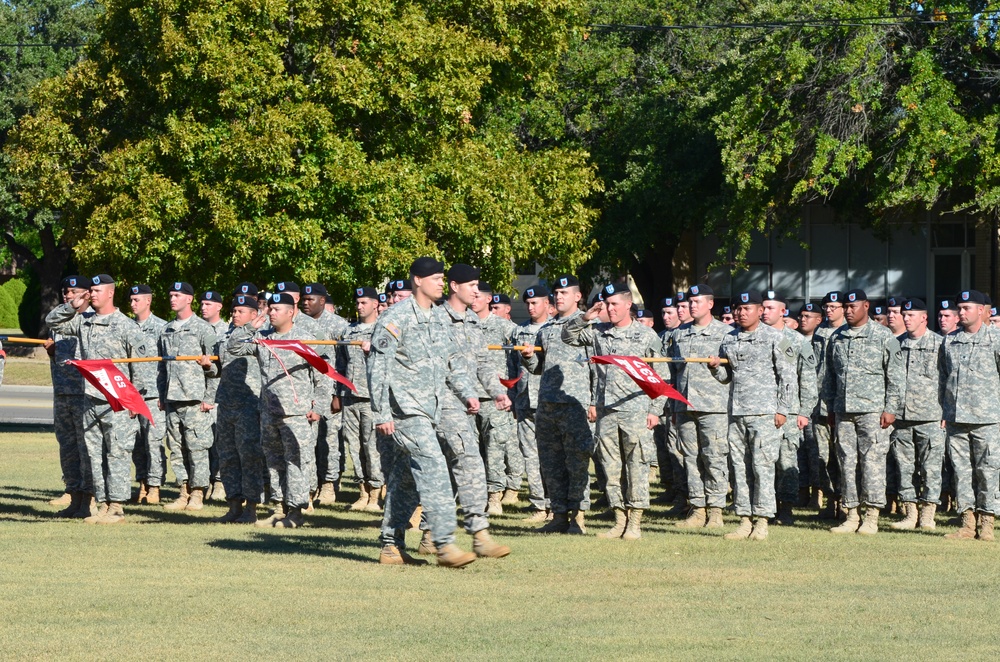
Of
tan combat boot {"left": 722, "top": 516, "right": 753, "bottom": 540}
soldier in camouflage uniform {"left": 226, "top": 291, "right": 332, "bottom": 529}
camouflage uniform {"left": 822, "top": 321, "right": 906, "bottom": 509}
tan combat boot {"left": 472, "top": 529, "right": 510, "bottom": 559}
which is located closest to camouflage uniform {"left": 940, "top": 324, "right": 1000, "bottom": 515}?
camouflage uniform {"left": 822, "top": 321, "right": 906, "bottom": 509}

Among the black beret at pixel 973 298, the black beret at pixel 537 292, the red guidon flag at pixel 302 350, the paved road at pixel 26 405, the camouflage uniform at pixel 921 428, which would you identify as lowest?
the paved road at pixel 26 405

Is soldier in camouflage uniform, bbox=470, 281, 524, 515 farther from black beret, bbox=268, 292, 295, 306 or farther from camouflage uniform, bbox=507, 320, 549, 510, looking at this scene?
black beret, bbox=268, 292, 295, 306

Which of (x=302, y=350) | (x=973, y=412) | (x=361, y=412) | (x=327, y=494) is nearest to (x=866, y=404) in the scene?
(x=973, y=412)

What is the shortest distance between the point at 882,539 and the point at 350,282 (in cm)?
1261

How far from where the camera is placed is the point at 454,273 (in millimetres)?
11078

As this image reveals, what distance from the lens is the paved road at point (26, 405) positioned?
27828mm

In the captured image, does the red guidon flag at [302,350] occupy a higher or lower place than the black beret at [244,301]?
lower

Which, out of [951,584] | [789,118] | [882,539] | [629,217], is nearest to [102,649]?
[951,584]

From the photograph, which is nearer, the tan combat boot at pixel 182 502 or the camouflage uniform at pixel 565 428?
the camouflage uniform at pixel 565 428

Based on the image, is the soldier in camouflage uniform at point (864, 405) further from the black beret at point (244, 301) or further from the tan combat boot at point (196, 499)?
the tan combat boot at point (196, 499)

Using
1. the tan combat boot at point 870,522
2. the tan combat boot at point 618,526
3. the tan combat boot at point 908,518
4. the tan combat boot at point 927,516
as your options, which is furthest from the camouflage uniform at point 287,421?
the tan combat boot at point 927,516

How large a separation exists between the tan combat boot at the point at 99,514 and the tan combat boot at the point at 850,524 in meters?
6.59

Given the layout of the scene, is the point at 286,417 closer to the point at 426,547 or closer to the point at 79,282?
the point at 426,547

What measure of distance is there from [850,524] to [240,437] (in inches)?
221
